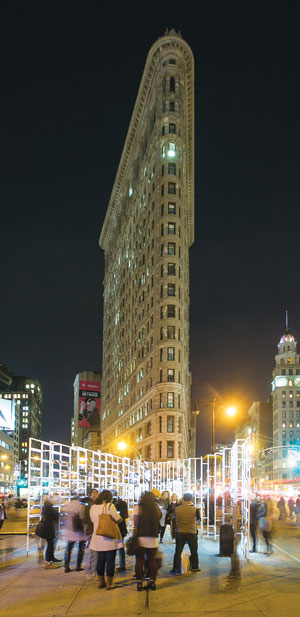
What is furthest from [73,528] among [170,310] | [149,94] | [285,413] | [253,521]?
[285,413]

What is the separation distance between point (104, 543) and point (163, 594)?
141 centimetres

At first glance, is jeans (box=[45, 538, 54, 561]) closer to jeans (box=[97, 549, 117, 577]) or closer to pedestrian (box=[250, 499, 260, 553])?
jeans (box=[97, 549, 117, 577])

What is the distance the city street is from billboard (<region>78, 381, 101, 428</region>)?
142022 millimetres

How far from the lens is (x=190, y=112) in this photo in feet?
310

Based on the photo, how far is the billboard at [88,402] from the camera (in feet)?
512

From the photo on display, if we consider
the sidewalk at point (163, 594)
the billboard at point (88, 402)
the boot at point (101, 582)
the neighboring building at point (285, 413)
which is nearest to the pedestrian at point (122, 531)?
the sidewalk at point (163, 594)

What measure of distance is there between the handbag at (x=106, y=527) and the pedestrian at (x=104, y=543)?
0.05 meters

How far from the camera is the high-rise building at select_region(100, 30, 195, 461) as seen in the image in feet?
237

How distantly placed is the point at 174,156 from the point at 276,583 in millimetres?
73920

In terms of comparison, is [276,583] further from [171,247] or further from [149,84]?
[149,84]

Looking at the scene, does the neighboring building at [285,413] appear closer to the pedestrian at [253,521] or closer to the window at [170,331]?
the window at [170,331]

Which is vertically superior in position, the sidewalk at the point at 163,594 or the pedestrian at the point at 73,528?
the pedestrian at the point at 73,528

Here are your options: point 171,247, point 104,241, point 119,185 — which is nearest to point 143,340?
point 171,247

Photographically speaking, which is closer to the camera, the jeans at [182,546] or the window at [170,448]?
the jeans at [182,546]
